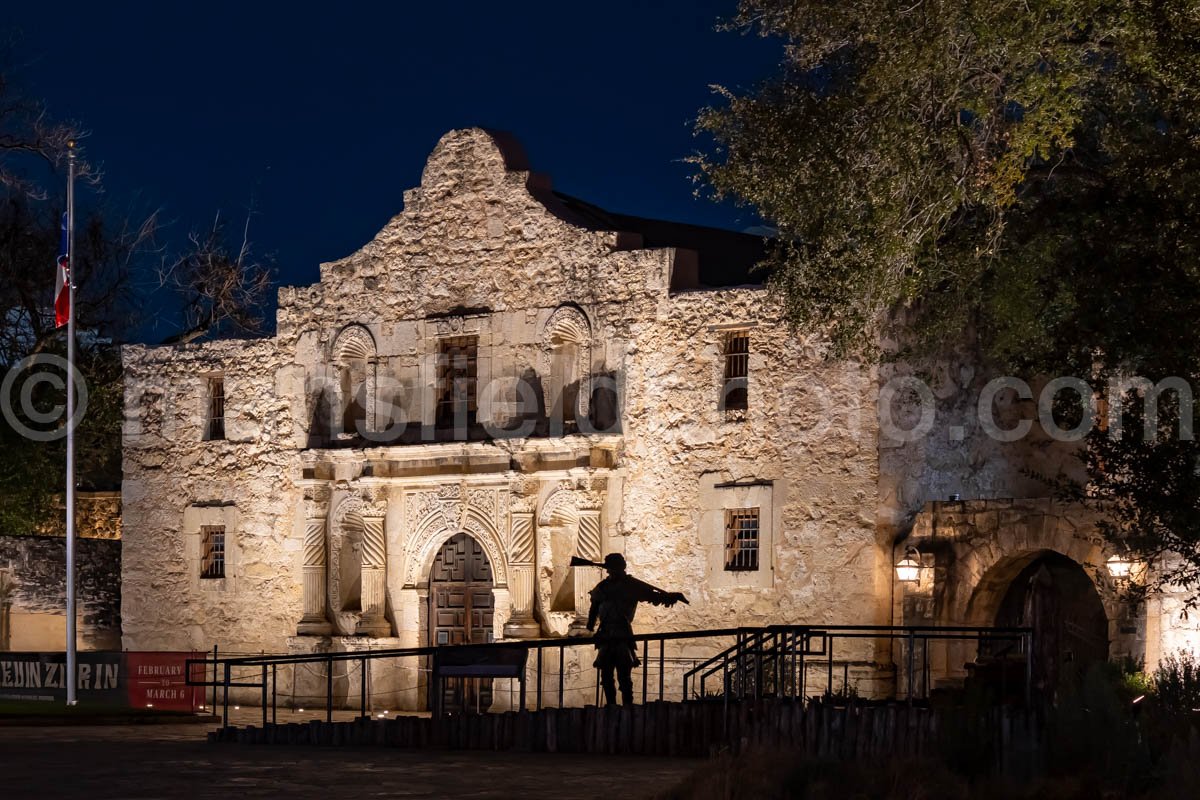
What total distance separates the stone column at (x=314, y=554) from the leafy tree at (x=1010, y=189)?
987 cm

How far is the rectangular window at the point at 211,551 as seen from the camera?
3244cm

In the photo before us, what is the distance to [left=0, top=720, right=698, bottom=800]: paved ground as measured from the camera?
14367 mm

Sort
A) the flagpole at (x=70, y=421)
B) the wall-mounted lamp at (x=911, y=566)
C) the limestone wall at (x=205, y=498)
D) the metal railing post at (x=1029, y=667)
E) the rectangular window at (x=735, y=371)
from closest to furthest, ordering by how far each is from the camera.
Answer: the metal railing post at (x=1029, y=667), the wall-mounted lamp at (x=911, y=566), the rectangular window at (x=735, y=371), the flagpole at (x=70, y=421), the limestone wall at (x=205, y=498)

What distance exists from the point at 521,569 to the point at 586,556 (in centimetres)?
126

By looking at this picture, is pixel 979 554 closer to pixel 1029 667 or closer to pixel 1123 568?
pixel 1123 568

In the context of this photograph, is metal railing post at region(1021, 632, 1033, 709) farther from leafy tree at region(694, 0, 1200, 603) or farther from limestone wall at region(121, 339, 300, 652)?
limestone wall at region(121, 339, 300, 652)

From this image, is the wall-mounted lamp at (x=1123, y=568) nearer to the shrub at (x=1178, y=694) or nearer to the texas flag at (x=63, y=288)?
the shrub at (x=1178, y=694)

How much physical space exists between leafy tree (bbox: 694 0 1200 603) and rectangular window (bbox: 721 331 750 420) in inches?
90.0

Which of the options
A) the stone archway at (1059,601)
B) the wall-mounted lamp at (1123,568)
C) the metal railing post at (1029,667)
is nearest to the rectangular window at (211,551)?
the stone archway at (1059,601)

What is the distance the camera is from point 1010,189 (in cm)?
1944

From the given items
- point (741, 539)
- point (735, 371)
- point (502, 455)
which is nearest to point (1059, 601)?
point (741, 539)

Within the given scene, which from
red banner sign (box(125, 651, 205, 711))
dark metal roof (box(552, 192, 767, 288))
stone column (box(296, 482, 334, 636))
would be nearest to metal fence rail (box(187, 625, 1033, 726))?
stone column (box(296, 482, 334, 636))

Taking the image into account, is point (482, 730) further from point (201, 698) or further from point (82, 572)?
point (82, 572)

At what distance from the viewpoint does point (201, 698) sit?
95.3 feet
